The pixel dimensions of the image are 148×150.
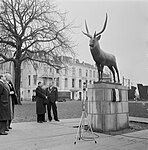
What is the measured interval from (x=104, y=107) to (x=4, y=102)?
3182mm

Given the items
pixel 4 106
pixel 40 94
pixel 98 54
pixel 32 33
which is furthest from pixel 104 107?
pixel 32 33

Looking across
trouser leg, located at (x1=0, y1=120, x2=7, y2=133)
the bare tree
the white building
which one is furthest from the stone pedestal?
the white building

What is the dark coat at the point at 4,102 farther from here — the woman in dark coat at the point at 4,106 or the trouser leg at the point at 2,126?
the trouser leg at the point at 2,126

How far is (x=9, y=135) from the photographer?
689cm

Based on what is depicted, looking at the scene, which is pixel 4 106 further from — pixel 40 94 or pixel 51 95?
pixel 51 95

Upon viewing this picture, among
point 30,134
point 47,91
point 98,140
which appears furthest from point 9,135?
point 47,91

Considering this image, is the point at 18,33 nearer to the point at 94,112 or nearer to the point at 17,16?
the point at 17,16

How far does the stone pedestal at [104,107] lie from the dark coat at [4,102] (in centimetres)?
277

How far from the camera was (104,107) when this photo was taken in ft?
26.0

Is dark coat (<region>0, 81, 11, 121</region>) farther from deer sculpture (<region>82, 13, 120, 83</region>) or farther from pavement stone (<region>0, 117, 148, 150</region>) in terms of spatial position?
deer sculpture (<region>82, 13, 120, 83</region>)

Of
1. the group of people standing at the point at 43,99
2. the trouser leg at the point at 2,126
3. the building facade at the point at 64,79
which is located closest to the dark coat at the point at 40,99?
the group of people standing at the point at 43,99

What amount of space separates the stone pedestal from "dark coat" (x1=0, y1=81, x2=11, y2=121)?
9.09ft

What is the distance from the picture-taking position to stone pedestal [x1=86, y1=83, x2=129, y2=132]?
7889mm

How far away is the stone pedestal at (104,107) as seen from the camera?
789 cm
